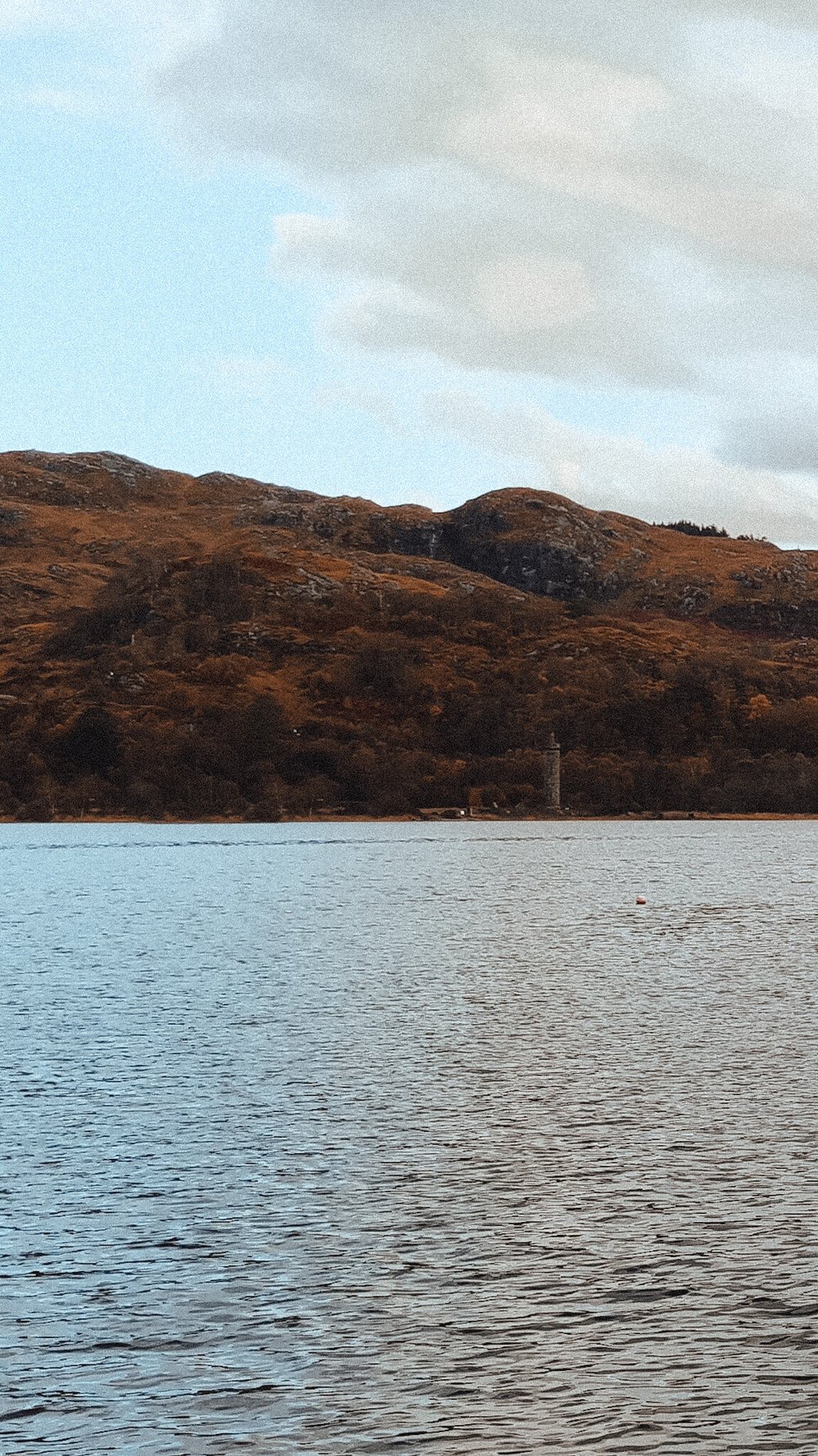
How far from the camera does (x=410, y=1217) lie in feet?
68.3

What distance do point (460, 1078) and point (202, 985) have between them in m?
22.5

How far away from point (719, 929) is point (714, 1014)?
34126 millimetres

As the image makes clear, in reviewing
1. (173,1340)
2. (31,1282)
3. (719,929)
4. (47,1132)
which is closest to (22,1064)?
(47,1132)

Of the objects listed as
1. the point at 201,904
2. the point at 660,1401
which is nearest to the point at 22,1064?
the point at 660,1401

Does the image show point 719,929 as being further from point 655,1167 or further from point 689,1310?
point 689,1310

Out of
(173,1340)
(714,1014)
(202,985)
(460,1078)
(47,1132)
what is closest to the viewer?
(173,1340)

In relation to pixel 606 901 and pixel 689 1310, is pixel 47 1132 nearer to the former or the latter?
pixel 689 1310

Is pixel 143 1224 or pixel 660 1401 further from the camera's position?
pixel 143 1224

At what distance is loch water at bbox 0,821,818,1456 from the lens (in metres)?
14.0

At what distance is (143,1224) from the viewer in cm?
2036

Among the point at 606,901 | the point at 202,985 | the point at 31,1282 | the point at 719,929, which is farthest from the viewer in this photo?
the point at 606,901

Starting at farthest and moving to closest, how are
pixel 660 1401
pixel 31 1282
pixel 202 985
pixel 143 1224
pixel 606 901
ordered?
pixel 606 901 < pixel 202 985 < pixel 143 1224 < pixel 31 1282 < pixel 660 1401

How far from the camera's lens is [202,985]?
177 feet

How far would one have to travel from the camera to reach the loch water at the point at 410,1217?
13961 millimetres
